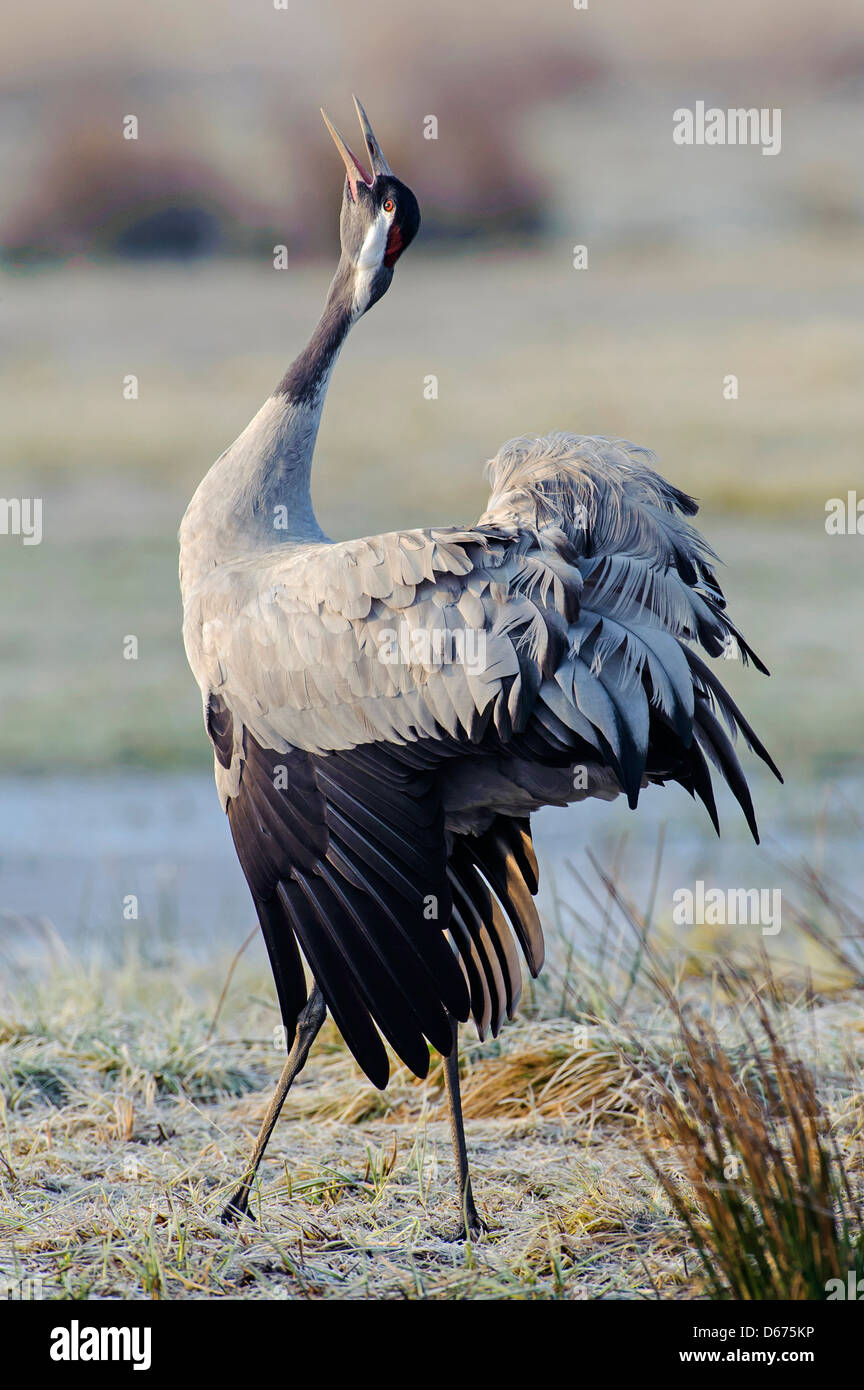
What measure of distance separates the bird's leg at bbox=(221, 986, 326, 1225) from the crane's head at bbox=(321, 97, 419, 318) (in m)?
1.93

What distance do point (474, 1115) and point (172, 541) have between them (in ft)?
37.4

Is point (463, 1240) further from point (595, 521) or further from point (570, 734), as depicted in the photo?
point (595, 521)

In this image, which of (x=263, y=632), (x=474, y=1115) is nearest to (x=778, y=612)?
(x=474, y=1115)

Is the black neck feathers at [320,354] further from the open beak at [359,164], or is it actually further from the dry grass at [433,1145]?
the dry grass at [433,1145]

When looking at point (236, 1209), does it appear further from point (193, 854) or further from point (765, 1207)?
point (193, 854)

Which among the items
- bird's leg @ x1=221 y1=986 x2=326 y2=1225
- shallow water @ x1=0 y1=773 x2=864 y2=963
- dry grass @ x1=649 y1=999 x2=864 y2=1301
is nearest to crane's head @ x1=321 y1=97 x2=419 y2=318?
bird's leg @ x1=221 y1=986 x2=326 y2=1225

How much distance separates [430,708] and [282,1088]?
104 centimetres

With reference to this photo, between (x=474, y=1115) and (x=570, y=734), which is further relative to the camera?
(x=474, y=1115)

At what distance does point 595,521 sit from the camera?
3570mm

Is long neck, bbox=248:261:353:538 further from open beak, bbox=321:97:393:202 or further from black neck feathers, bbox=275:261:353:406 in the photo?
open beak, bbox=321:97:393:202

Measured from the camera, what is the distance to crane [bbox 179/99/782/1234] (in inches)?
131

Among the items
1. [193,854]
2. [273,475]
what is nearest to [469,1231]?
[273,475]

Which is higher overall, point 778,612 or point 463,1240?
point 778,612
